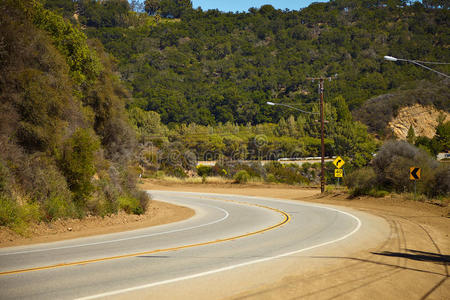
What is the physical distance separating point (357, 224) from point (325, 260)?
24.7 ft

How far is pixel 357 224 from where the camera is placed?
16266 mm

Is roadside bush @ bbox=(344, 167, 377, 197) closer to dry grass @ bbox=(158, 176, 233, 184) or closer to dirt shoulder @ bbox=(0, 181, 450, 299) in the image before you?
dirt shoulder @ bbox=(0, 181, 450, 299)

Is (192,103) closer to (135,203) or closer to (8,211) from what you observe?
(135,203)

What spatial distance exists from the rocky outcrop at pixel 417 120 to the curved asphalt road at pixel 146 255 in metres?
80.1

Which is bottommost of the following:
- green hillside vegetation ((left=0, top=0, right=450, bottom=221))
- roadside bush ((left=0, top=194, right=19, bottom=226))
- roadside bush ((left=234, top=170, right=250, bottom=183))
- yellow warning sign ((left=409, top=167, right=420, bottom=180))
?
roadside bush ((left=234, top=170, right=250, bottom=183))

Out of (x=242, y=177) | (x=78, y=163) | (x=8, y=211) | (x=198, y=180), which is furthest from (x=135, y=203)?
(x=198, y=180)

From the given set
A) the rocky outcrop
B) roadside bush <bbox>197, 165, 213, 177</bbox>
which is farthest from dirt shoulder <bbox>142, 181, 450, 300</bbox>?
the rocky outcrop

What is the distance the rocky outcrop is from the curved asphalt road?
3155 inches

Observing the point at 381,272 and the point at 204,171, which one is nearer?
the point at 381,272

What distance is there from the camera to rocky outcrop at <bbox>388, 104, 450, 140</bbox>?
8938 cm

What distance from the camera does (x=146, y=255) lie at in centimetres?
994

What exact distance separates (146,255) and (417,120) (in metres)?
90.9

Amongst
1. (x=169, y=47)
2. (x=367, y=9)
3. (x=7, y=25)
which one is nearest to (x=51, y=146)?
(x=7, y=25)

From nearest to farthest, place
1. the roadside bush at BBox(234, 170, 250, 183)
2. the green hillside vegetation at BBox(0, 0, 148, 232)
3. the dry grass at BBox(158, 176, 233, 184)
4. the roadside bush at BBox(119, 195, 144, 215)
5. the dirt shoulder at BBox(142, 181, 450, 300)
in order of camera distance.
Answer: the dirt shoulder at BBox(142, 181, 450, 300)
the green hillside vegetation at BBox(0, 0, 148, 232)
the roadside bush at BBox(119, 195, 144, 215)
the roadside bush at BBox(234, 170, 250, 183)
the dry grass at BBox(158, 176, 233, 184)
